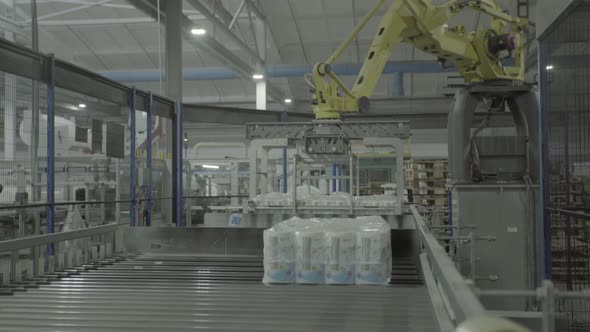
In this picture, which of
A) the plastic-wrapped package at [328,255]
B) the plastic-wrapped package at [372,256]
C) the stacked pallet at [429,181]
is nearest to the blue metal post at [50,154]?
the plastic-wrapped package at [328,255]

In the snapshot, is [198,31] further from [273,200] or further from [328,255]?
[328,255]

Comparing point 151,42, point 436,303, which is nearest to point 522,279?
point 436,303

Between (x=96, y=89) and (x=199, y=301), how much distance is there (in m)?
4.18

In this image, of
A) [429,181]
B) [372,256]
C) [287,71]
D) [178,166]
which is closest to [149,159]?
[178,166]

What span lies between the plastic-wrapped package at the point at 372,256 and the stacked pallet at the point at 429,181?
11365 millimetres

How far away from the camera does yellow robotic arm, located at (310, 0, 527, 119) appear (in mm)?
7230

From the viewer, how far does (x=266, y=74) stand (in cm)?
1533

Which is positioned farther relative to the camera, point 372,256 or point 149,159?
point 149,159

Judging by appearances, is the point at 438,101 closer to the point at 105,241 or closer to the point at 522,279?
the point at 522,279

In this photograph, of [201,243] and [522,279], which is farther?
[522,279]

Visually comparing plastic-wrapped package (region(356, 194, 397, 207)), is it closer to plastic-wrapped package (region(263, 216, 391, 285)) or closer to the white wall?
the white wall

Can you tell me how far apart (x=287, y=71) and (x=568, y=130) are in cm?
1192

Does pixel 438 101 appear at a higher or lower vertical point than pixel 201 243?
higher

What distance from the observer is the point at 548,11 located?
15.7ft
